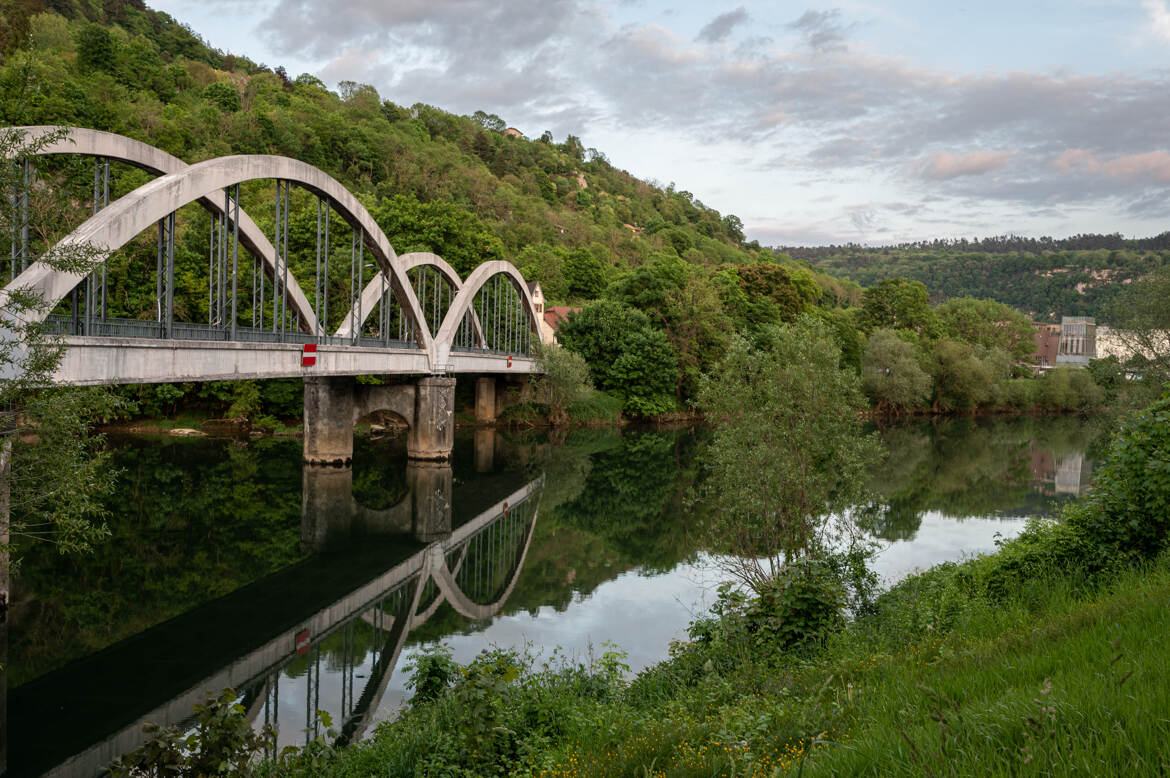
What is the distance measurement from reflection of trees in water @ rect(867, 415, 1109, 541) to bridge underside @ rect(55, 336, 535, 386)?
17949 mm

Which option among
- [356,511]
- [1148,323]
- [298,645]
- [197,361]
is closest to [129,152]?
[197,361]

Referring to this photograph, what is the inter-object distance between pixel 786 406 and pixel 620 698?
815 cm

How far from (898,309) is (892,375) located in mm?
24650

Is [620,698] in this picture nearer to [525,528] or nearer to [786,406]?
[786,406]

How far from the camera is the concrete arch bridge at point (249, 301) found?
14.1m

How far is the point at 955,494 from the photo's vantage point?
3191cm

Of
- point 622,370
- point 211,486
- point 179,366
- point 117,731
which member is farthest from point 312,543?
point 622,370

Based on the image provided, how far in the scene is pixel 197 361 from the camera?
1870 centimetres

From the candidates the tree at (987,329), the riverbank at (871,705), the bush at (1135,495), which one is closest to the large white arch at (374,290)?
the riverbank at (871,705)

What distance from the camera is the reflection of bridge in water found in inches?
410

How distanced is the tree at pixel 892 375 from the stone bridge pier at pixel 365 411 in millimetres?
40382

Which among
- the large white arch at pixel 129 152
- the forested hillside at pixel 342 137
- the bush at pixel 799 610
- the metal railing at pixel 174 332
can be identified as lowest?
the bush at pixel 799 610

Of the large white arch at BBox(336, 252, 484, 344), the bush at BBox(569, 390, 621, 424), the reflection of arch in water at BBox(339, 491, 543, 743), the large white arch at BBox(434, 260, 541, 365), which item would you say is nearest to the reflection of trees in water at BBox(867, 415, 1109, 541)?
the reflection of arch in water at BBox(339, 491, 543, 743)

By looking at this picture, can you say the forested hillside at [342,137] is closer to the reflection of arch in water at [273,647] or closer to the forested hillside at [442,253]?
the forested hillside at [442,253]
